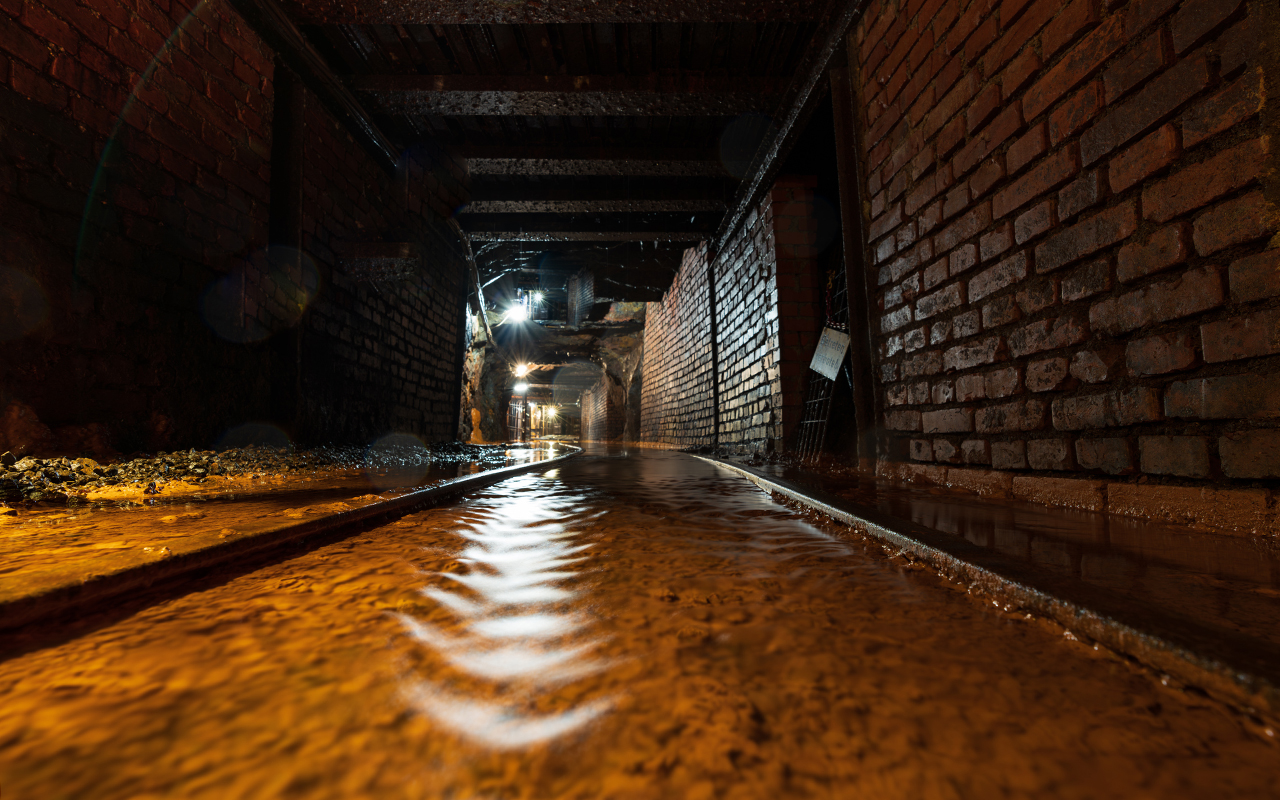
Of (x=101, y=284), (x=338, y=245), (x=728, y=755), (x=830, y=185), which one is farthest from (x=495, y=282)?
(x=728, y=755)

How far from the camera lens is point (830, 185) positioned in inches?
192

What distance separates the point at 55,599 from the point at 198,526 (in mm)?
658

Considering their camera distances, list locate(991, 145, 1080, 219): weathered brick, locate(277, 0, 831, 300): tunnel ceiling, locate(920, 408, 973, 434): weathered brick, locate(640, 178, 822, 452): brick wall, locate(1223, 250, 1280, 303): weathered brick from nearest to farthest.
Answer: locate(1223, 250, 1280, 303): weathered brick, locate(991, 145, 1080, 219): weathered brick, locate(920, 408, 973, 434): weathered brick, locate(277, 0, 831, 300): tunnel ceiling, locate(640, 178, 822, 452): brick wall

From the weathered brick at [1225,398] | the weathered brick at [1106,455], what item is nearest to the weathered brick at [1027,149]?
the weathered brick at [1225,398]

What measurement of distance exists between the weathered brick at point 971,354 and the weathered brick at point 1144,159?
2.39 feet

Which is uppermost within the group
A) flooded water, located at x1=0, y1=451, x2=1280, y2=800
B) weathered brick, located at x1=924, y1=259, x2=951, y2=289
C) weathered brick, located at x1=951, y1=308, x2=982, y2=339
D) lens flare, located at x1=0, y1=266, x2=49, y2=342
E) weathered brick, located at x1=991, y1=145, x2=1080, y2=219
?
Result: weathered brick, located at x1=991, y1=145, x2=1080, y2=219

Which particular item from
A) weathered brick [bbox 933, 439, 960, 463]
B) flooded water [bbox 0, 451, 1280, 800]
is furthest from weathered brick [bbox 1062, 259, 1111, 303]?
flooded water [bbox 0, 451, 1280, 800]

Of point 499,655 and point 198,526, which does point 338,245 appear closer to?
point 198,526

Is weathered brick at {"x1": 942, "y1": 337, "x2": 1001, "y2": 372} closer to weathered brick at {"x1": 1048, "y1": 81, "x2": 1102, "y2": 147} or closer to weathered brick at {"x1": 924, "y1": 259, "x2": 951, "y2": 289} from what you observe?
weathered brick at {"x1": 924, "y1": 259, "x2": 951, "y2": 289}

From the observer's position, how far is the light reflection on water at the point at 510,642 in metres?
0.56

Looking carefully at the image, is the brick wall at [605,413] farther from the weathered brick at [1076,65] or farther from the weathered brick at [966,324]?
the weathered brick at [1076,65]

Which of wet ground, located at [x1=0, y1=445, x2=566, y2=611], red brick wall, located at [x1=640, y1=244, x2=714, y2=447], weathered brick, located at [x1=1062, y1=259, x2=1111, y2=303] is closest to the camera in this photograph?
wet ground, located at [x1=0, y1=445, x2=566, y2=611]

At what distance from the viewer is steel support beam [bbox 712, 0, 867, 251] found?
3.29 m

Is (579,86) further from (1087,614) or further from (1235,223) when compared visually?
(1087,614)
